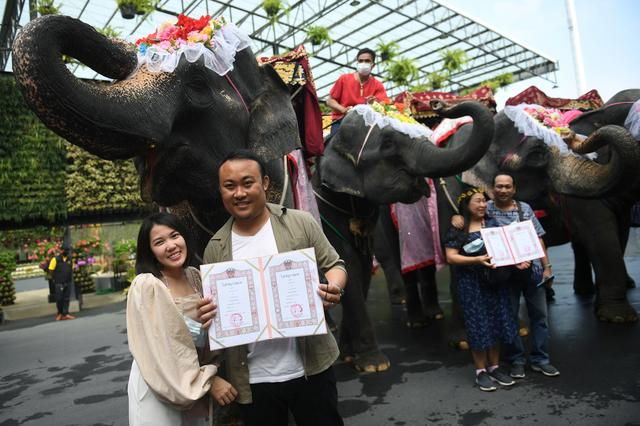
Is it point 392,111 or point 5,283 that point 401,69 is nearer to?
point 392,111

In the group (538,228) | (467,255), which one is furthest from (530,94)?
(467,255)

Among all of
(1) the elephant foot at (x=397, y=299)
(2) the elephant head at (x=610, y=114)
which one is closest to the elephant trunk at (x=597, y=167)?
(2) the elephant head at (x=610, y=114)

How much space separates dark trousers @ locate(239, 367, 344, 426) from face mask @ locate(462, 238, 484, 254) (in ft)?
5.88

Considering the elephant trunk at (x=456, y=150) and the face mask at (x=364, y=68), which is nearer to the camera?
the elephant trunk at (x=456, y=150)

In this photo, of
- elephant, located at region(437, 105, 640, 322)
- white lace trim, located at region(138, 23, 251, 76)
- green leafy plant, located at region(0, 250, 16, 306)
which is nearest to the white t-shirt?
white lace trim, located at region(138, 23, 251, 76)

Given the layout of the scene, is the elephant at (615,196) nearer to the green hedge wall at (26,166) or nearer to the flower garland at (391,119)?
the flower garland at (391,119)

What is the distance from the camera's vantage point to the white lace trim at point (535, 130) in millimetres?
4484

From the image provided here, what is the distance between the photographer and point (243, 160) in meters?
1.88

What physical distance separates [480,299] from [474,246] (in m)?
0.42

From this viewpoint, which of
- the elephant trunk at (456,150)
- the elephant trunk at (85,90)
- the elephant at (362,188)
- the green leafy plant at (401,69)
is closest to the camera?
the elephant trunk at (85,90)

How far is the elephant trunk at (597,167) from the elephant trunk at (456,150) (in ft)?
3.19

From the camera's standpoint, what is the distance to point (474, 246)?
11.1ft

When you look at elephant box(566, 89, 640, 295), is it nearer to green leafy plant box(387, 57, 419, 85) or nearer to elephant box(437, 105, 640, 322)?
elephant box(437, 105, 640, 322)

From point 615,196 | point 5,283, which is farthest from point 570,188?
point 5,283
